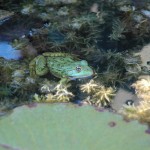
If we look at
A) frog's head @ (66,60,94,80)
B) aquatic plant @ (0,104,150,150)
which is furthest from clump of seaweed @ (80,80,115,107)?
aquatic plant @ (0,104,150,150)

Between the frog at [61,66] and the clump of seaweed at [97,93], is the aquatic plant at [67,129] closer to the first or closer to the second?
the clump of seaweed at [97,93]

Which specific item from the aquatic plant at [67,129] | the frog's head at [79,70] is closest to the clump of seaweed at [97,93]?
the frog's head at [79,70]

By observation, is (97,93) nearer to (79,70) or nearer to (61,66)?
(79,70)

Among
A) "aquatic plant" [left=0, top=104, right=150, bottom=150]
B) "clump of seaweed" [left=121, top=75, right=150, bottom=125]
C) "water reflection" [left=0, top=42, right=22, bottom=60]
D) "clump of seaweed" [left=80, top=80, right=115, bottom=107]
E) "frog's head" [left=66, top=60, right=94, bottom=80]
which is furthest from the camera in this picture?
"water reflection" [left=0, top=42, right=22, bottom=60]

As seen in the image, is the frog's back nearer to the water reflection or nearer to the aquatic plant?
the water reflection

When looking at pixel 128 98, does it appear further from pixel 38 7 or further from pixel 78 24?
pixel 38 7

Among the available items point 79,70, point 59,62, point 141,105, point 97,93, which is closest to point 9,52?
point 59,62

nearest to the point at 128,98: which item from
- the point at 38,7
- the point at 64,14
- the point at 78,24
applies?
the point at 78,24
